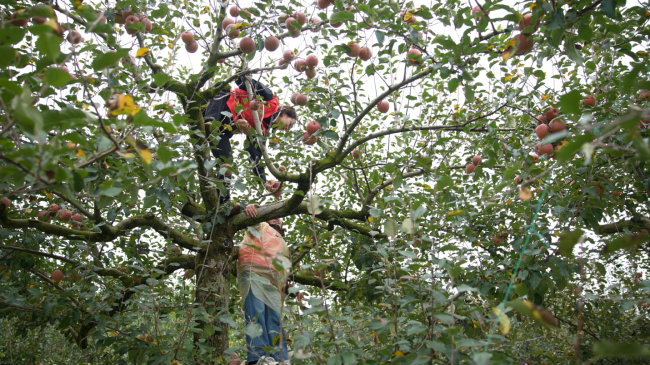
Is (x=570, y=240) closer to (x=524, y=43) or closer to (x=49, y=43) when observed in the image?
(x=49, y=43)

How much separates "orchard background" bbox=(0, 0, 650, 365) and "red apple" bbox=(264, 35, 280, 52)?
93mm

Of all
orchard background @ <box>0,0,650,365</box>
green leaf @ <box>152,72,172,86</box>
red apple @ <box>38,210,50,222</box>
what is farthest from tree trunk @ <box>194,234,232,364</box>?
green leaf @ <box>152,72,172,86</box>

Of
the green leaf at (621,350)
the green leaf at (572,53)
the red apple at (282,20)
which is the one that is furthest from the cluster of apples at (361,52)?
the green leaf at (621,350)

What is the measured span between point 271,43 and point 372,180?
1332mm

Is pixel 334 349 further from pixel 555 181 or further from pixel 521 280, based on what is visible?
pixel 555 181

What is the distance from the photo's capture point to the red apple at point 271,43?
10.0ft

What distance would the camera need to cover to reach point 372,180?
3.00 m

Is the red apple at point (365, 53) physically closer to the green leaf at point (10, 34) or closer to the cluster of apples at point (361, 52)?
the cluster of apples at point (361, 52)

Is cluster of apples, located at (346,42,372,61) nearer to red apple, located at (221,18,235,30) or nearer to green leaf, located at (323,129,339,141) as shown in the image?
green leaf, located at (323,129,339,141)

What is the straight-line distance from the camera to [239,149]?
4176 millimetres

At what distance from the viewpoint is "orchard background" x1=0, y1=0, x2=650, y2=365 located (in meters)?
1.14

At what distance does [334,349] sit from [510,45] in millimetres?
1672

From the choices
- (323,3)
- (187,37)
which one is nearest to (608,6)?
(323,3)

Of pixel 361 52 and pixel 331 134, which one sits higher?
pixel 361 52
